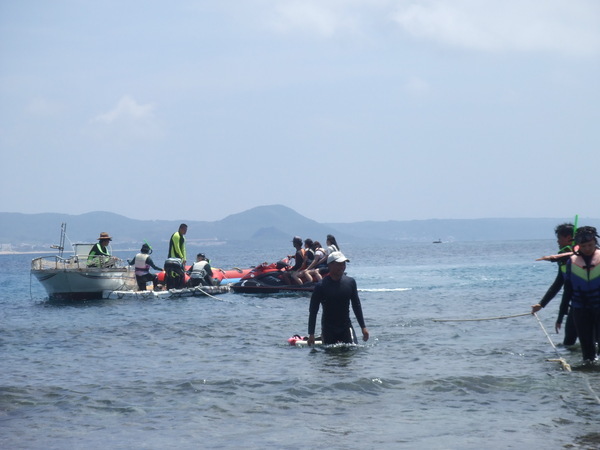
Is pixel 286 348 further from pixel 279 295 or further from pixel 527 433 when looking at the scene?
pixel 279 295

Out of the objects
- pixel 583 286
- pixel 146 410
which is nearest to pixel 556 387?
pixel 583 286

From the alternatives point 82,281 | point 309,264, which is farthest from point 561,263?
point 82,281

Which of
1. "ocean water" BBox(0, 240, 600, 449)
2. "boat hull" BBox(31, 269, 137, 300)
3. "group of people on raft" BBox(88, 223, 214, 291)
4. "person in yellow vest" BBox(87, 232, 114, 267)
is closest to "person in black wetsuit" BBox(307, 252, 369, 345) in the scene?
"ocean water" BBox(0, 240, 600, 449)

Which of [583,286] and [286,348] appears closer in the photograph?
[583,286]

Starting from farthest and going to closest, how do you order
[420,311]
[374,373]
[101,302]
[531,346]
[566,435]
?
[101,302]
[420,311]
[531,346]
[374,373]
[566,435]

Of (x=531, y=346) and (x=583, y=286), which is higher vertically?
(x=583, y=286)

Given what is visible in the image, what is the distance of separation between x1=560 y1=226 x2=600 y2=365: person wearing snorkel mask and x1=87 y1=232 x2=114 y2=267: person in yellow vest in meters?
18.9

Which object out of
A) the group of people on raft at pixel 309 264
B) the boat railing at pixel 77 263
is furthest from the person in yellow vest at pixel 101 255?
the group of people on raft at pixel 309 264

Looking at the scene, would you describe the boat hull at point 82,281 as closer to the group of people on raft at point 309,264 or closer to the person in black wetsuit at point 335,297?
the group of people on raft at point 309,264

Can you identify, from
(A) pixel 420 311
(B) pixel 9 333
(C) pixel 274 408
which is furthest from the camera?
(A) pixel 420 311

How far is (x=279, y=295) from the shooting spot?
90.8 ft

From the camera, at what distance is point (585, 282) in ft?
32.0

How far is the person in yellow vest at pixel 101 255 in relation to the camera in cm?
2641

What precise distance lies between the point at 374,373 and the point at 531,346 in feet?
12.8
